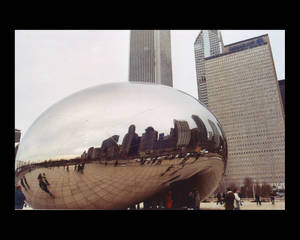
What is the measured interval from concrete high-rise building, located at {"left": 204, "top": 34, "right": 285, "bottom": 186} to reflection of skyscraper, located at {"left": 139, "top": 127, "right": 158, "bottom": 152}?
3490 inches

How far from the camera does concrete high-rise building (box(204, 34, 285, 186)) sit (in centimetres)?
8842

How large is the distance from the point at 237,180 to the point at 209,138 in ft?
304

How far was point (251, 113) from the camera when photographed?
94625mm

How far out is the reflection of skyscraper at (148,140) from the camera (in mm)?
6980

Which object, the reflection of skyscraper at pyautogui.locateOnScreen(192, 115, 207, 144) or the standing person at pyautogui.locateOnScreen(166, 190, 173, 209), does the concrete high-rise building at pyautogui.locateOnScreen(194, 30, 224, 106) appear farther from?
the standing person at pyautogui.locateOnScreen(166, 190, 173, 209)

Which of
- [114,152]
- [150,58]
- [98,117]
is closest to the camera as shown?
[114,152]

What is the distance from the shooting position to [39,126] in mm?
7969

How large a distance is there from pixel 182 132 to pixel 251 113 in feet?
309

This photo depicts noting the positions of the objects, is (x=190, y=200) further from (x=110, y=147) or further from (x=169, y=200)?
(x=110, y=147)

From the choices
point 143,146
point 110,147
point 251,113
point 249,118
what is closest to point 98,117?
point 110,147
